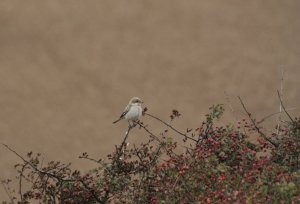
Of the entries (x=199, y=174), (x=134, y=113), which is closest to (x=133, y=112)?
(x=134, y=113)

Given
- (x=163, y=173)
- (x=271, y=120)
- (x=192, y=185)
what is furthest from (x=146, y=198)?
(x=271, y=120)

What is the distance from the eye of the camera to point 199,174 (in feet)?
13.7

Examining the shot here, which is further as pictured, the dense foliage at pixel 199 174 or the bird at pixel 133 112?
the bird at pixel 133 112

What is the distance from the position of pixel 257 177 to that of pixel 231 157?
73 centimetres

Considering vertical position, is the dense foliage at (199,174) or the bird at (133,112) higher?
the bird at (133,112)

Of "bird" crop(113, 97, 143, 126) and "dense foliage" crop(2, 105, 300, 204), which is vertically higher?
"bird" crop(113, 97, 143, 126)

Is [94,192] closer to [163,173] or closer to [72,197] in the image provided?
[72,197]

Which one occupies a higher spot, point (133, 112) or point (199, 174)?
point (133, 112)

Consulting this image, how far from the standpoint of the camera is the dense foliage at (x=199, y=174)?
375 centimetres

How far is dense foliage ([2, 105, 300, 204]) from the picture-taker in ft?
12.3

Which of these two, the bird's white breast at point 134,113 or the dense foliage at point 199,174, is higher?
the bird's white breast at point 134,113

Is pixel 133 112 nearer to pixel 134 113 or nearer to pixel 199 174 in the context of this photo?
pixel 134 113

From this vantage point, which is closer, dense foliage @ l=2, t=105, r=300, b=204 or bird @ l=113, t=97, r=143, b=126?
dense foliage @ l=2, t=105, r=300, b=204

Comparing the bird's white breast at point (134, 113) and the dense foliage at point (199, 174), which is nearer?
the dense foliage at point (199, 174)
